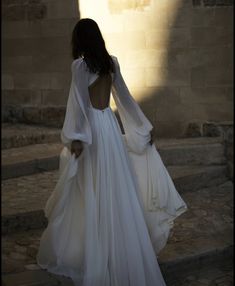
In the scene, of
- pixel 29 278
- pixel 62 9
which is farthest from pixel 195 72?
pixel 29 278

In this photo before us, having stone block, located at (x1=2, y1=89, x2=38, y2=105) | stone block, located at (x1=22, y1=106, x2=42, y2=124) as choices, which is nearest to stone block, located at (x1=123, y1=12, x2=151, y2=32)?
stone block, located at (x1=2, y1=89, x2=38, y2=105)

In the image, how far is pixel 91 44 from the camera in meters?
3.60

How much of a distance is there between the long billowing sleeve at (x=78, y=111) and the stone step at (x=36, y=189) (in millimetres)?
1337

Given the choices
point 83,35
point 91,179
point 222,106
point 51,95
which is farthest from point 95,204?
point 51,95

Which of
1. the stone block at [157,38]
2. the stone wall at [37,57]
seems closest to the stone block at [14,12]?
the stone wall at [37,57]

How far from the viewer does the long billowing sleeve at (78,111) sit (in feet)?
11.8

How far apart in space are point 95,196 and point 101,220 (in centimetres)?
15

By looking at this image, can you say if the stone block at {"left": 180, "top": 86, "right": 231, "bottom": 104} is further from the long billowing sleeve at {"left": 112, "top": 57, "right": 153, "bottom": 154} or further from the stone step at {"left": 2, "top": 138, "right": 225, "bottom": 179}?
the long billowing sleeve at {"left": 112, "top": 57, "right": 153, "bottom": 154}

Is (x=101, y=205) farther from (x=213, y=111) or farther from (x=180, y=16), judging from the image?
(x=180, y=16)

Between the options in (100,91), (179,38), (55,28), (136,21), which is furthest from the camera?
(55,28)

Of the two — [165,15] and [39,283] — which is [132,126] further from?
[165,15]

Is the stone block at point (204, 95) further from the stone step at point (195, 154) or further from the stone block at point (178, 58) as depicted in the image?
the stone step at point (195, 154)

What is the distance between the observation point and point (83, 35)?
11.8 ft

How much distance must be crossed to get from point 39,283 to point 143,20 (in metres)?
4.15
